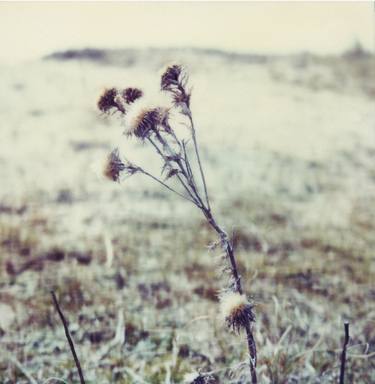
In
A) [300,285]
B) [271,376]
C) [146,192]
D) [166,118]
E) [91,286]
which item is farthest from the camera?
[146,192]

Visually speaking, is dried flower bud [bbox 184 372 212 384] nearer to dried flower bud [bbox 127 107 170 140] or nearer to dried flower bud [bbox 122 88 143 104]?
dried flower bud [bbox 127 107 170 140]

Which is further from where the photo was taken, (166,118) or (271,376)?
(271,376)

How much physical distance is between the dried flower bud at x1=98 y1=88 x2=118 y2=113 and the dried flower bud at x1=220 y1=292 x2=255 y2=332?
0.85 meters

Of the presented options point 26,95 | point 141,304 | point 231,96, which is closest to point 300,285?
point 141,304

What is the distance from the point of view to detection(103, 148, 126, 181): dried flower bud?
6.62ft

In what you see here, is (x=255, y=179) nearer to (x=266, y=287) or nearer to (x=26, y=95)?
(x=266, y=287)

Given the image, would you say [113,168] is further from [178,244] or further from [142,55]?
[142,55]

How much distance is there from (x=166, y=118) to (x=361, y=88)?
14.6 meters

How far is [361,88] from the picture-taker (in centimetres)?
1542

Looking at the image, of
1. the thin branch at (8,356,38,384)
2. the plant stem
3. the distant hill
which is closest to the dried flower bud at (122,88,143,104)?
the plant stem

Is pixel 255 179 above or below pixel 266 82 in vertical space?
below

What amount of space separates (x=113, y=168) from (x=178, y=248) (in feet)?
9.70

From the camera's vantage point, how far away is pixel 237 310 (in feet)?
6.08

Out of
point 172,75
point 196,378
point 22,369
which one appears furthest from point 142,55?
point 196,378
